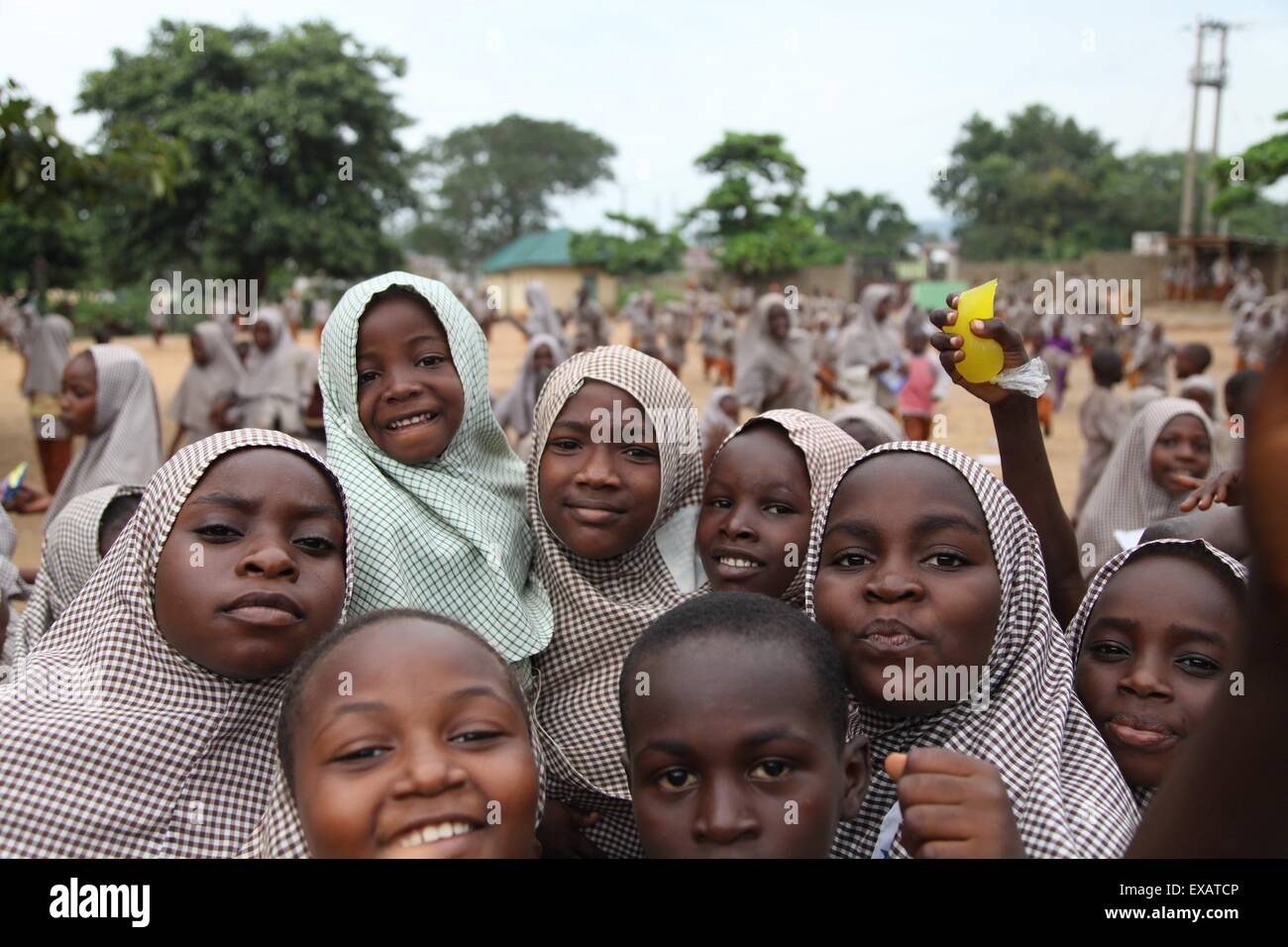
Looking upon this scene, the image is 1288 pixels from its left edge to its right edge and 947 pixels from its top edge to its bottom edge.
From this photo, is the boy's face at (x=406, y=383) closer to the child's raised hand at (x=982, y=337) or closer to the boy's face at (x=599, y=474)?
the boy's face at (x=599, y=474)

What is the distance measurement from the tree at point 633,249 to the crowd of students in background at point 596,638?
40908mm

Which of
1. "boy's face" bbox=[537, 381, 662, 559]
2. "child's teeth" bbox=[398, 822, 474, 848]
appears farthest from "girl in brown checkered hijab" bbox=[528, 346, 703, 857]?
"child's teeth" bbox=[398, 822, 474, 848]

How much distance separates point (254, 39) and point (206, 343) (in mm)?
19372

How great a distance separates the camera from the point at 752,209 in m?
39.8

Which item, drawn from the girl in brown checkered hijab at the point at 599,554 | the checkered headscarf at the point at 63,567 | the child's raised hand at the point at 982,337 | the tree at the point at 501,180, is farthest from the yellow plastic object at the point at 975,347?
the tree at the point at 501,180

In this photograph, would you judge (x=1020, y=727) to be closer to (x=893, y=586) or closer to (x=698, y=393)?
(x=893, y=586)

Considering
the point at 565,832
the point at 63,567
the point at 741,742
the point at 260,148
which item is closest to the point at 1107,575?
the point at 741,742

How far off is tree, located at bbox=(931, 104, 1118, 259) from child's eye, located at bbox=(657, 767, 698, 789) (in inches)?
1747

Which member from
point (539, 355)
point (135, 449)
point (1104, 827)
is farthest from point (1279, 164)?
point (1104, 827)

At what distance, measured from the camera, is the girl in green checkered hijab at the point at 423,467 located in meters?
2.63

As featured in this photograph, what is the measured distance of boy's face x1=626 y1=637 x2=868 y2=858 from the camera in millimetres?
1729

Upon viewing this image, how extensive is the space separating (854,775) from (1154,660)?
2.15 feet

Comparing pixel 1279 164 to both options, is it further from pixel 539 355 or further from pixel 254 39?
pixel 254 39

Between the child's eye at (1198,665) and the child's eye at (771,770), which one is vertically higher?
the child's eye at (1198,665)
